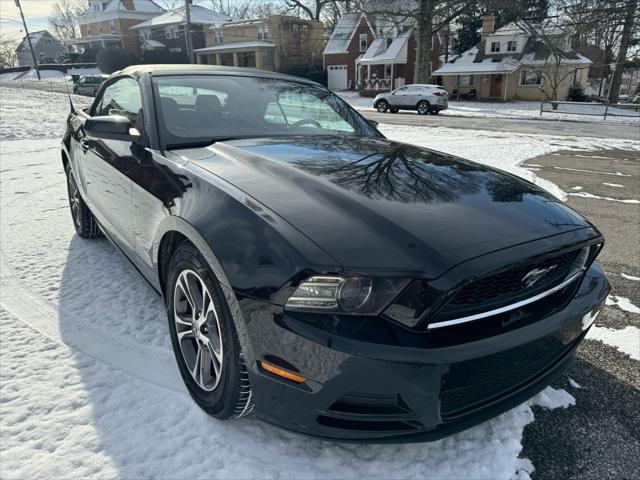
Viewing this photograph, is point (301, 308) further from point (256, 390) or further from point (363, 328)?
point (256, 390)

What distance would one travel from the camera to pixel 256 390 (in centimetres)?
168

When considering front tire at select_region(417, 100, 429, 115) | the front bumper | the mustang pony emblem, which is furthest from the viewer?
front tire at select_region(417, 100, 429, 115)

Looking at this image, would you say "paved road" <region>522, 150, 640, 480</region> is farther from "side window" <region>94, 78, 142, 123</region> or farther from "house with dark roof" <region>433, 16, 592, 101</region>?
"house with dark roof" <region>433, 16, 592, 101</region>

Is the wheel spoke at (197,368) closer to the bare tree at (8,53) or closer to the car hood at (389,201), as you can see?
the car hood at (389,201)

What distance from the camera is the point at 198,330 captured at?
207 centimetres

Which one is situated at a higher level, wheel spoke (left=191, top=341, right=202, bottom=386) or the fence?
wheel spoke (left=191, top=341, right=202, bottom=386)

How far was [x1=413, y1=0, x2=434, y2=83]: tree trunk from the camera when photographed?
89.9 feet

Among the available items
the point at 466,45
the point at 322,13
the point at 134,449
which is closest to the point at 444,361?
the point at 134,449

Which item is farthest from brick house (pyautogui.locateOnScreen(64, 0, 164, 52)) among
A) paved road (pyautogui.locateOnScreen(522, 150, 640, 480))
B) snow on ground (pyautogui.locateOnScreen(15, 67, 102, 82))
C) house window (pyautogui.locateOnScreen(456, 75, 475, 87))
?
paved road (pyautogui.locateOnScreen(522, 150, 640, 480))

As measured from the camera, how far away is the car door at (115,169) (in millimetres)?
2768

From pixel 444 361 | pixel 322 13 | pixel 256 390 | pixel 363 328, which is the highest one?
pixel 322 13

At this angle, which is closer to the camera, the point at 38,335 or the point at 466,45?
the point at 38,335

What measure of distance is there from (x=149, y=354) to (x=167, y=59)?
52.1 m

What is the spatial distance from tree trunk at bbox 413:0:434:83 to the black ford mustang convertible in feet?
93.7
